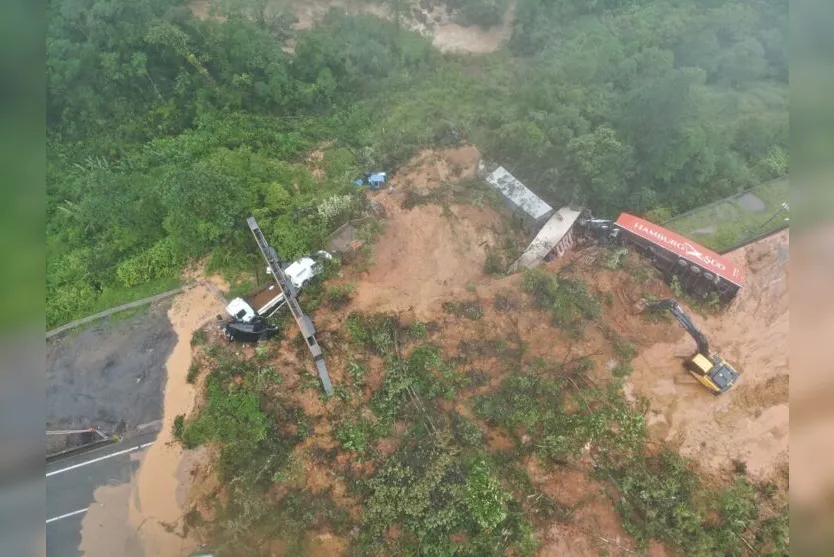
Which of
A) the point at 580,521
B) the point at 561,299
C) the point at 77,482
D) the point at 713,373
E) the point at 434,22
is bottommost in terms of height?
the point at 580,521

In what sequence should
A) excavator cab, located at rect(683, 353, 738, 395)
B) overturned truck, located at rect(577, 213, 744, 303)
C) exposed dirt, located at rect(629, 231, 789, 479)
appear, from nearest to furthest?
exposed dirt, located at rect(629, 231, 789, 479), excavator cab, located at rect(683, 353, 738, 395), overturned truck, located at rect(577, 213, 744, 303)

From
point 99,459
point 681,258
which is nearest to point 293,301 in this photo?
point 99,459

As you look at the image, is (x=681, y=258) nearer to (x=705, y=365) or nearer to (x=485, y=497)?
(x=705, y=365)

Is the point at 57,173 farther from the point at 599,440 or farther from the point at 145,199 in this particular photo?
the point at 599,440

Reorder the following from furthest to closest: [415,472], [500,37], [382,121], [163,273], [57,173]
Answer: [500,37], [382,121], [57,173], [163,273], [415,472]

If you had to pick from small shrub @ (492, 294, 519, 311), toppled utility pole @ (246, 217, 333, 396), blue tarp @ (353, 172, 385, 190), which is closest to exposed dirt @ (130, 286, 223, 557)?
toppled utility pole @ (246, 217, 333, 396)

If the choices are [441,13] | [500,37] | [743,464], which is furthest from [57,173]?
[743,464]
